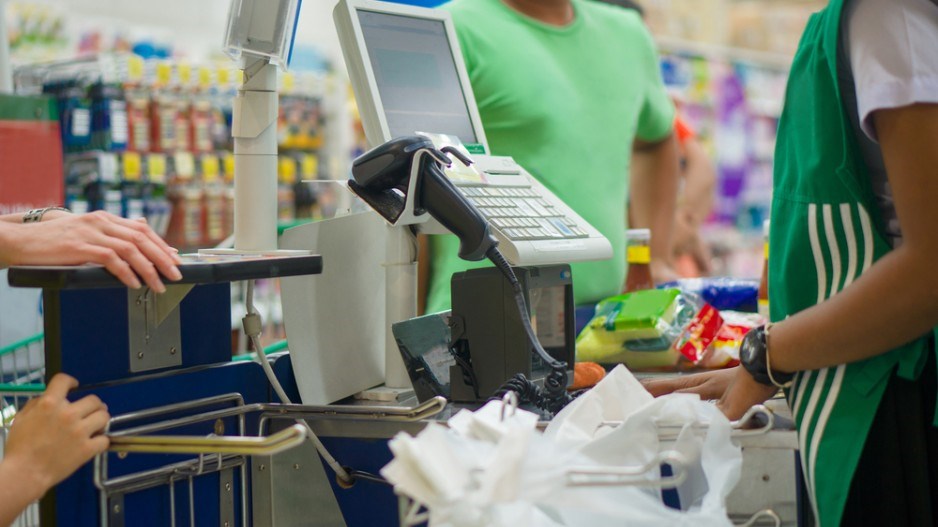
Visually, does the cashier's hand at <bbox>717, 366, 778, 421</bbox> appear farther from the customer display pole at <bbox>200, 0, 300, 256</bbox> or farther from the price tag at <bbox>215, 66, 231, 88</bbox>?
the price tag at <bbox>215, 66, 231, 88</bbox>

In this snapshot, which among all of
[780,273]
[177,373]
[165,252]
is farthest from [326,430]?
[780,273]

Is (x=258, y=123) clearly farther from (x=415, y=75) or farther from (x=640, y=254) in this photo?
(x=640, y=254)

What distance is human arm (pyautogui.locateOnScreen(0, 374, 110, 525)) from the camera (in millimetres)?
1095

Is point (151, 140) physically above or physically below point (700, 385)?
above

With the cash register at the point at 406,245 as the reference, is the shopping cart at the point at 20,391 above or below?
below

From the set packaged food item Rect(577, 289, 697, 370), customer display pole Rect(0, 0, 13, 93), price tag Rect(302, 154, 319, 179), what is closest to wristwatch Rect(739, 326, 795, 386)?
packaged food item Rect(577, 289, 697, 370)

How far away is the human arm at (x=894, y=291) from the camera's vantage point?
1.00m

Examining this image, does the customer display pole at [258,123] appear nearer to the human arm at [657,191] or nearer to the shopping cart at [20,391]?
the shopping cart at [20,391]

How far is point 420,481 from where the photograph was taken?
900 mm

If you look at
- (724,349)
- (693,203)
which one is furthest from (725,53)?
(724,349)

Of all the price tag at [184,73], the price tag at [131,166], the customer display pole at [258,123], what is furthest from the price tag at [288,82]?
the customer display pole at [258,123]

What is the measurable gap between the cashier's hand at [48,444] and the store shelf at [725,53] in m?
5.38

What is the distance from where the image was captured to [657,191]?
2814 mm

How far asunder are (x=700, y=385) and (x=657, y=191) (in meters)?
1.47
